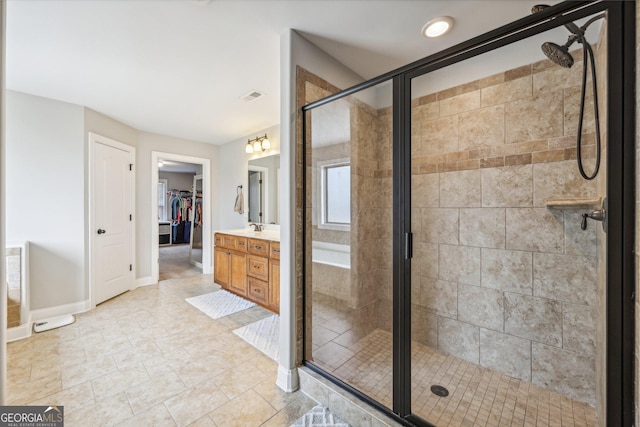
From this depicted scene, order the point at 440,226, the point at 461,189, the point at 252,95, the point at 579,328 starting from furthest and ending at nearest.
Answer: the point at 252,95, the point at 440,226, the point at 461,189, the point at 579,328

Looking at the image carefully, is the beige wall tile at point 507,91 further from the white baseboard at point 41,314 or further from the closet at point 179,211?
the closet at point 179,211

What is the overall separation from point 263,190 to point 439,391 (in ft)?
10.4

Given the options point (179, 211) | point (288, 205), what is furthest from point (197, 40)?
point (179, 211)

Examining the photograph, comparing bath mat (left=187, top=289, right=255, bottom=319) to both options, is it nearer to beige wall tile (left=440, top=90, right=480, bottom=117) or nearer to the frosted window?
the frosted window

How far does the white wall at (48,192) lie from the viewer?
272cm

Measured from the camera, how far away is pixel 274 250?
2945 mm

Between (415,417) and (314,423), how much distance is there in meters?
0.57

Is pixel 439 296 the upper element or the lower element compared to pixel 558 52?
lower

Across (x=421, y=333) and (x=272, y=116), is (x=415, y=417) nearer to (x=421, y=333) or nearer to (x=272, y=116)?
(x=421, y=333)

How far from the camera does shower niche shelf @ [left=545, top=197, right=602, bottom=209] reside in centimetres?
135

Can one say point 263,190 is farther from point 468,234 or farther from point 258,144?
point 468,234

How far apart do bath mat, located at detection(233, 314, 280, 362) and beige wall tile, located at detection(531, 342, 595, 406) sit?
1.87 m

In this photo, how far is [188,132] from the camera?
4.11 meters

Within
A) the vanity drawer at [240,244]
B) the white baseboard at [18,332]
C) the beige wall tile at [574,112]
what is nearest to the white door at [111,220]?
the white baseboard at [18,332]
